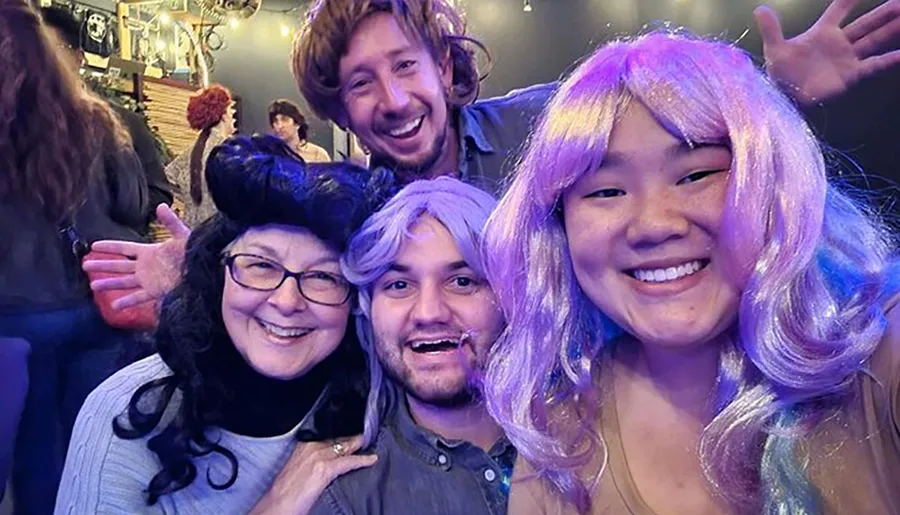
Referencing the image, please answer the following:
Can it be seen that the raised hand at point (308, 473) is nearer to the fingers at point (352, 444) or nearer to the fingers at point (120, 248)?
the fingers at point (352, 444)

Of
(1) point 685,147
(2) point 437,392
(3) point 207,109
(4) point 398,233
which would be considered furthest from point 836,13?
(3) point 207,109

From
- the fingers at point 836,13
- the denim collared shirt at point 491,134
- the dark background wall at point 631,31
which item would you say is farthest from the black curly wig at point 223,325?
the dark background wall at point 631,31

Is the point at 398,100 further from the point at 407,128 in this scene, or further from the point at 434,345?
the point at 434,345

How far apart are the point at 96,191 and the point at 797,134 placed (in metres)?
1.79

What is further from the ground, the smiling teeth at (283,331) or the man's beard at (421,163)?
the man's beard at (421,163)

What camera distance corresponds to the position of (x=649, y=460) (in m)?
1.16

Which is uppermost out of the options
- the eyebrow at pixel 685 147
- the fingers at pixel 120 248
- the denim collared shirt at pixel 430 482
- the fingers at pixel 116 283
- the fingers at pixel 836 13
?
the fingers at pixel 836 13

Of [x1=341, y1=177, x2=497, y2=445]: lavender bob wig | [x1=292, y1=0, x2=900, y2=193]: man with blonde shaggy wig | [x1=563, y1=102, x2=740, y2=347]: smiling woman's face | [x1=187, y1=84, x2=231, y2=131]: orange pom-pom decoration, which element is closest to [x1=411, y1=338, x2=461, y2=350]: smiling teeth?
[x1=341, y1=177, x2=497, y2=445]: lavender bob wig

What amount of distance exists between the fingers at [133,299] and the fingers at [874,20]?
158 cm

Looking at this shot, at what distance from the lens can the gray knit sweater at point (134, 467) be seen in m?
1.47

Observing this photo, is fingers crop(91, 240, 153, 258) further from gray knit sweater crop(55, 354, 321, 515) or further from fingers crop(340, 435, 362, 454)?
fingers crop(340, 435, 362, 454)

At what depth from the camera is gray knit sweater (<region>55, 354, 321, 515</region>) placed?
1470 millimetres

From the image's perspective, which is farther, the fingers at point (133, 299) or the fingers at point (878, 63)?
the fingers at point (133, 299)

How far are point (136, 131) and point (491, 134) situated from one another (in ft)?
3.85
